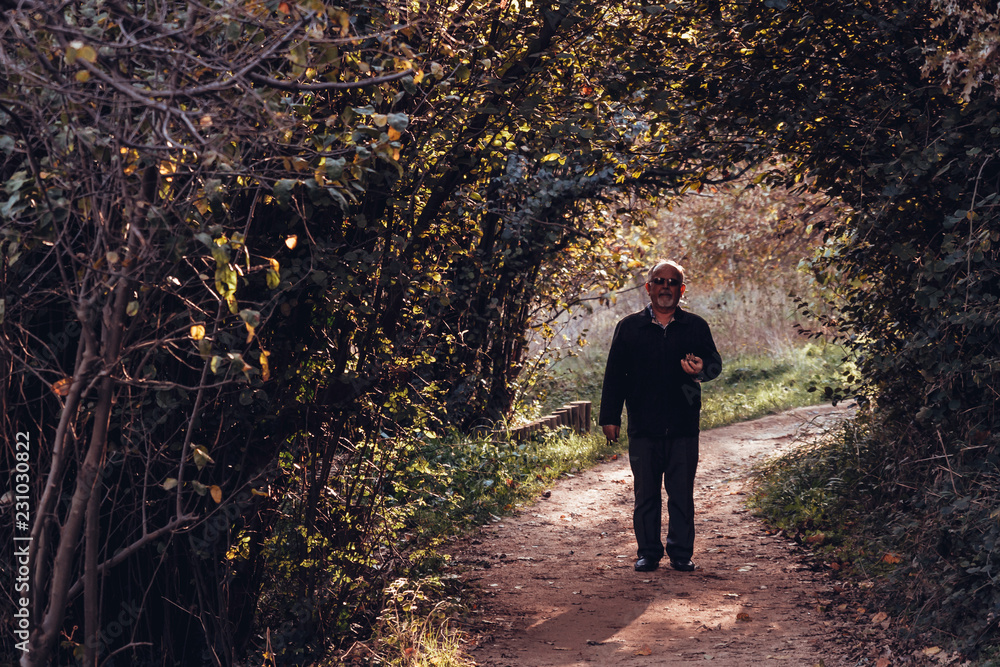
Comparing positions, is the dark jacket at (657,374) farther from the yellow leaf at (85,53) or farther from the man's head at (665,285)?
the yellow leaf at (85,53)

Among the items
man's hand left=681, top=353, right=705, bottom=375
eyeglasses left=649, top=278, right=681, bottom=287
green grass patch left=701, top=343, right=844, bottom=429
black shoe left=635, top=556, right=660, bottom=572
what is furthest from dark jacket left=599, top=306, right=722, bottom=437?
green grass patch left=701, top=343, right=844, bottom=429

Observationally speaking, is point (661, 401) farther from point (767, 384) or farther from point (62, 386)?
point (767, 384)

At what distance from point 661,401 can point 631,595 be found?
1.35m

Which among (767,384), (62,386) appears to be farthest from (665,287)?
(767,384)

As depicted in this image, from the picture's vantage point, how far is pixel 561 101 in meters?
5.26

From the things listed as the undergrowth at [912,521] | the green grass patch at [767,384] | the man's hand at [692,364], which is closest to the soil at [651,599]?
the undergrowth at [912,521]

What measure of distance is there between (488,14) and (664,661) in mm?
3684

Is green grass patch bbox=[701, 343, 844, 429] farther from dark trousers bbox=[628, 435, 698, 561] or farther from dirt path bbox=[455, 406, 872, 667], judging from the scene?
dark trousers bbox=[628, 435, 698, 561]

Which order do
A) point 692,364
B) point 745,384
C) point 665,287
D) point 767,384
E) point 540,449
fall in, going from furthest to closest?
point 745,384
point 767,384
point 540,449
point 665,287
point 692,364

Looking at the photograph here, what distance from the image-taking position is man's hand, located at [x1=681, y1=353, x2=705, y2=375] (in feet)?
20.0

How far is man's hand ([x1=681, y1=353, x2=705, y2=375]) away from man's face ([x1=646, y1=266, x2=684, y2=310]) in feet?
1.48

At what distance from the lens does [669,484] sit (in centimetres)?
625

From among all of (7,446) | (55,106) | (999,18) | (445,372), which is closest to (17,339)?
(7,446)

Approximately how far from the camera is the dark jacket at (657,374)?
20.4 ft
